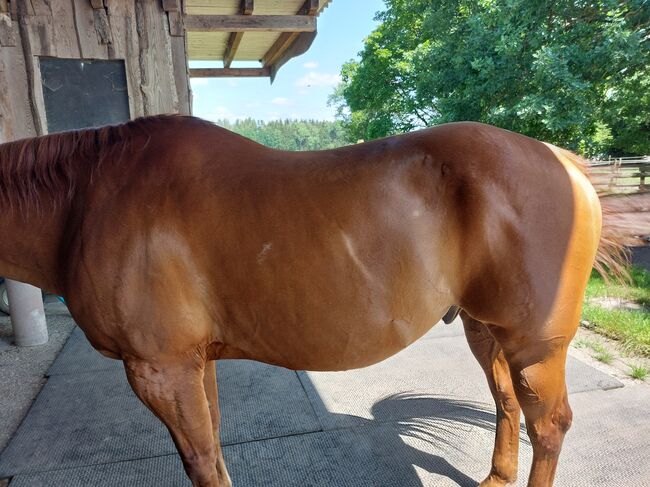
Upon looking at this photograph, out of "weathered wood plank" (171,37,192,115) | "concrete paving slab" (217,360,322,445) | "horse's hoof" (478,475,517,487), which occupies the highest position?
"weathered wood plank" (171,37,192,115)

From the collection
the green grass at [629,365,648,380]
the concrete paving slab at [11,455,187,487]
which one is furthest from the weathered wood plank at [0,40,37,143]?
the green grass at [629,365,648,380]

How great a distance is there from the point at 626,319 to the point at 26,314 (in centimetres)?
534

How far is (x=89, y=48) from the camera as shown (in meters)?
4.00

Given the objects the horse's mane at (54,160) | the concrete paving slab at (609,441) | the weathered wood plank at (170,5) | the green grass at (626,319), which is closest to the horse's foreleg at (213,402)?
the horse's mane at (54,160)

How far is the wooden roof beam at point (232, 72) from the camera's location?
6.93 m

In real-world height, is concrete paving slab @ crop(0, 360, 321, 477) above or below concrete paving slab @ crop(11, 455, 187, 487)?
below

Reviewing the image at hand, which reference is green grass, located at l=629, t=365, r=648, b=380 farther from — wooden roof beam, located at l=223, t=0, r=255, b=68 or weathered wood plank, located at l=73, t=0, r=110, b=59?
weathered wood plank, located at l=73, t=0, r=110, b=59

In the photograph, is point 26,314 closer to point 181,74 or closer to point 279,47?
point 181,74

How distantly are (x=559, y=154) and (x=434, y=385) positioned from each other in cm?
195

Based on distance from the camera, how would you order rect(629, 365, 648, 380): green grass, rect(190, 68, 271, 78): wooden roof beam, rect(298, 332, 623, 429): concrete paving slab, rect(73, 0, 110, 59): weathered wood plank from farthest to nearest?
rect(190, 68, 271, 78): wooden roof beam → rect(73, 0, 110, 59): weathered wood plank → rect(629, 365, 648, 380): green grass → rect(298, 332, 623, 429): concrete paving slab

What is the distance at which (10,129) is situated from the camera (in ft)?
12.9

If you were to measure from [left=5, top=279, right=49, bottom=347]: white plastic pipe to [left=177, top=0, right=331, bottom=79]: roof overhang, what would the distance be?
2987mm

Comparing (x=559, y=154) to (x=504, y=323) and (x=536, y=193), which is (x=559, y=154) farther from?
(x=504, y=323)

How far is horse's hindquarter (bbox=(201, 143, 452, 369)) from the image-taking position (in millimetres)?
1293
